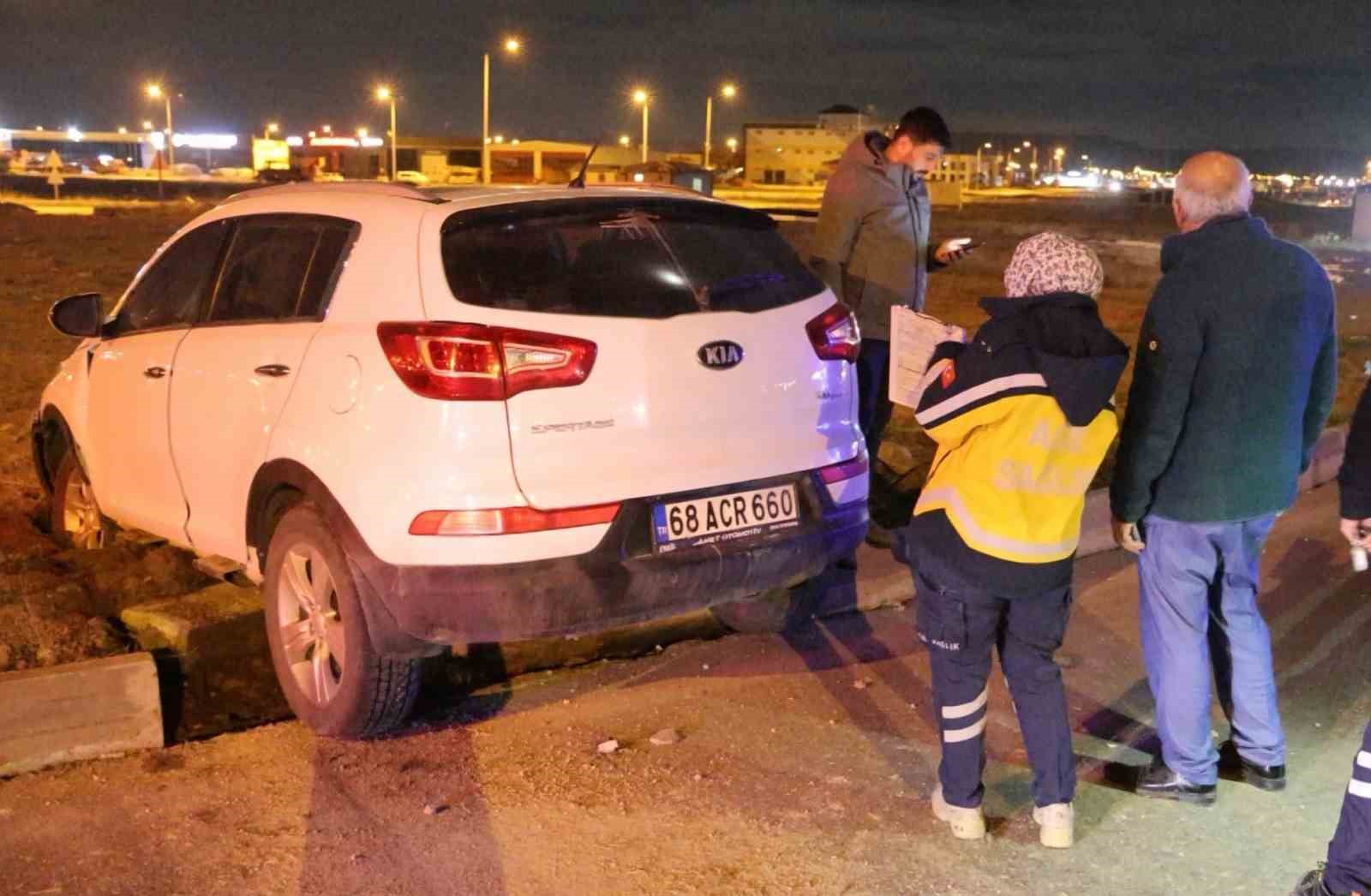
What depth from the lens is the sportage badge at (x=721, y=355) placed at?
418 cm

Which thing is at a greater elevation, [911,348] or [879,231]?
[879,231]

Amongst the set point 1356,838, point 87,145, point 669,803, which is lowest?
point 669,803

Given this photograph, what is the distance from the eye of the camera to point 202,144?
121375 mm

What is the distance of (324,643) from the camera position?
4402 mm

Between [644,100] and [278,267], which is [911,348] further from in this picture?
[644,100]

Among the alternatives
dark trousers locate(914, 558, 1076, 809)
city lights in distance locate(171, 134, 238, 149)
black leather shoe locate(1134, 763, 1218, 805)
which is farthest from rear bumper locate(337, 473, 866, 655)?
city lights in distance locate(171, 134, 238, 149)

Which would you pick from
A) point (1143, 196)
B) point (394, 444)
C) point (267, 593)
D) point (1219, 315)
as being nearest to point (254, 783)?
point (267, 593)

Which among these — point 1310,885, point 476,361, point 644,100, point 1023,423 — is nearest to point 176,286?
point 476,361

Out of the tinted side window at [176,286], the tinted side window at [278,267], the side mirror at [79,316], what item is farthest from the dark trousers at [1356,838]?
the side mirror at [79,316]

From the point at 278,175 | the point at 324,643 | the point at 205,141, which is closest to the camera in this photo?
the point at 324,643

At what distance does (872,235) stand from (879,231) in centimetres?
3

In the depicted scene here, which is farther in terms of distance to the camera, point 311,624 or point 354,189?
point 354,189

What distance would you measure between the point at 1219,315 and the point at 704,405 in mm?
1541

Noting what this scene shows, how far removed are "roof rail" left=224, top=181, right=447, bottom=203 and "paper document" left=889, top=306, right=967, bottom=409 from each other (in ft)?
4.97
